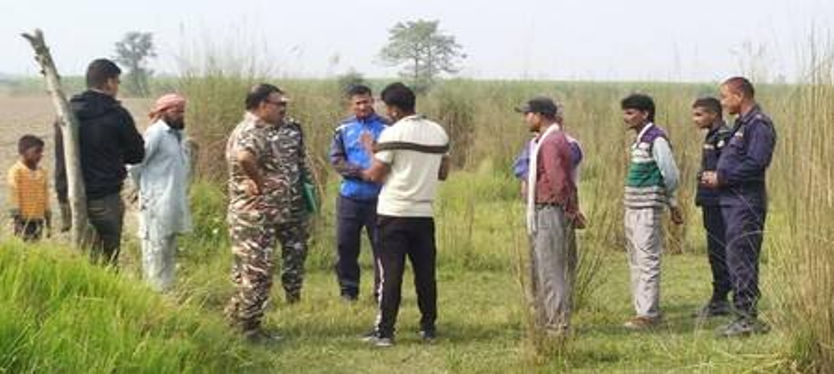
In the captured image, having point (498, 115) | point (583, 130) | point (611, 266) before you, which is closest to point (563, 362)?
point (611, 266)

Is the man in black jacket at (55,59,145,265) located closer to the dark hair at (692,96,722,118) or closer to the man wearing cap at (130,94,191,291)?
the man wearing cap at (130,94,191,291)

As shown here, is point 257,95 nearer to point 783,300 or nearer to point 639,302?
point 639,302

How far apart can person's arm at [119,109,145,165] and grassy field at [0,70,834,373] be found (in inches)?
28.0

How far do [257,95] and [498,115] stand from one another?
10505 millimetres

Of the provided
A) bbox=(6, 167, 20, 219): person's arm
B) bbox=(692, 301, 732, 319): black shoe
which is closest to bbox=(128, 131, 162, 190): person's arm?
bbox=(6, 167, 20, 219): person's arm

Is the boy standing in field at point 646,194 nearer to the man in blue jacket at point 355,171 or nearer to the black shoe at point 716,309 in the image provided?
the black shoe at point 716,309

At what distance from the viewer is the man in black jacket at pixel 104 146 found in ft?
22.0

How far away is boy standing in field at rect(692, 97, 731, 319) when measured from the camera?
7.47 m

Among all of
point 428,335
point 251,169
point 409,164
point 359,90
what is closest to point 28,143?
point 359,90

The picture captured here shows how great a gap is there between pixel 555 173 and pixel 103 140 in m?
2.77

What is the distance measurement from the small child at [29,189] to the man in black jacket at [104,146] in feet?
7.08

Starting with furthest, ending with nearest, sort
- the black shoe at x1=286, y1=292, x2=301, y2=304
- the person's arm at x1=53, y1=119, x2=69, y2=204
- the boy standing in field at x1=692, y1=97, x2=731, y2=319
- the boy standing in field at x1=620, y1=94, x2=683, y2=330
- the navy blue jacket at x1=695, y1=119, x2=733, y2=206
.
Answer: the black shoe at x1=286, y1=292, x2=301, y2=304 < the boy standing in field at x1=692, y1=97, x2=731, y2=319 < the navy blue jacket at x1=695, y1=119, x2=733, y2=206 < the boy standing in field at x1=620, y1=94, x2=683, y2=330 < the person's arm at x1=53, y1=119, x2=69, y2=204

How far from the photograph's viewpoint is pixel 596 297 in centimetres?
836

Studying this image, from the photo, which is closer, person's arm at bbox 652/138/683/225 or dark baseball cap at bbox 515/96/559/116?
dark baseball cap at bbox 515/96/559/116
